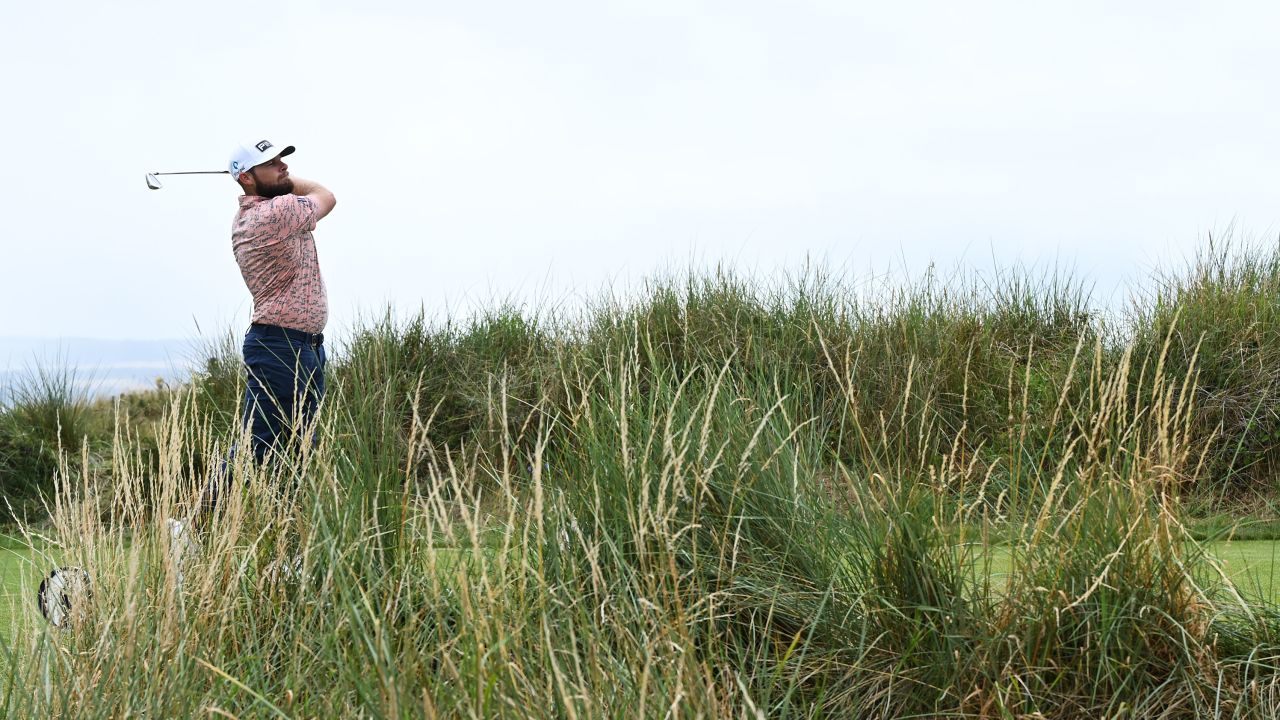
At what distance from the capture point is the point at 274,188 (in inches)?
182

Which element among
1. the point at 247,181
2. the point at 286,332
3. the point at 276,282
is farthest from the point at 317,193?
the point at 286,332

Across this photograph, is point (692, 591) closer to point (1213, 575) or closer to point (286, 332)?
point (1213, 575)

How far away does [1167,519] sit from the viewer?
7.04ft

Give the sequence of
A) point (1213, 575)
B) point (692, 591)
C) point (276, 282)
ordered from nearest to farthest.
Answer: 1. point (692, 591)
2. point (1213, 575)
3. point (276, 282)

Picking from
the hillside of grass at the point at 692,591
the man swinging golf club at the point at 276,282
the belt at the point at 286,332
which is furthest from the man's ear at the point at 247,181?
the hillside of grass at the point at 692,591

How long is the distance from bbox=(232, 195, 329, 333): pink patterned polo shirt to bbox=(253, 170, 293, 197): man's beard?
0.41 ft

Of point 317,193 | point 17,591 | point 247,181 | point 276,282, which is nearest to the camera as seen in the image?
point 17,591

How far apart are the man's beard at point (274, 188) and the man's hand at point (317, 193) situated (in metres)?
0.11

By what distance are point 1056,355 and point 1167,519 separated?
481 cm

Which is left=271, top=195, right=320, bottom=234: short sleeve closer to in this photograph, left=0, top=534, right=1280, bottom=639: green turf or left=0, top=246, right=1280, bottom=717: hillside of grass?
left=0, top=246, right=1280, bottom=717: hillside of grass

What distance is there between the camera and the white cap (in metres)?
4.51

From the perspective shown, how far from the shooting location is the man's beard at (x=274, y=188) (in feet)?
15.1

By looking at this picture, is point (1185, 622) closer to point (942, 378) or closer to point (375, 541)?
point (375, 541)

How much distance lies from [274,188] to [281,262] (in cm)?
47
